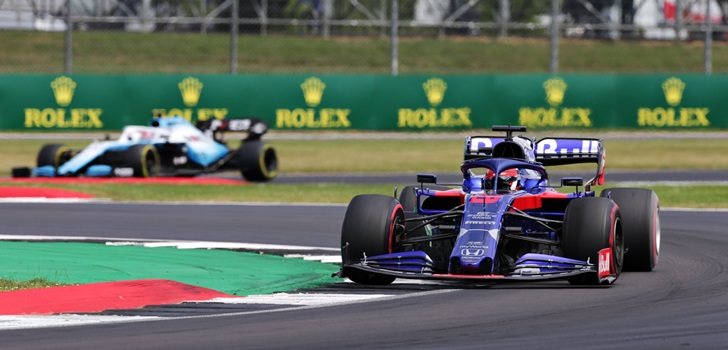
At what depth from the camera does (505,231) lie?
43.2ft

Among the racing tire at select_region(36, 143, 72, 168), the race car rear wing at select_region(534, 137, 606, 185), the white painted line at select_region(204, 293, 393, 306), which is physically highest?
the race car rear wing at select_region(534, 137, 606, 185)

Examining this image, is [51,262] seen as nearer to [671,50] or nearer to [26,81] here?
[26,81]

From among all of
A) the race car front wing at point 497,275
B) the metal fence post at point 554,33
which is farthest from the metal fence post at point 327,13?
the race car front wing at point 497,275

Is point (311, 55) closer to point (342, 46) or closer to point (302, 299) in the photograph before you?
point (342, 46)

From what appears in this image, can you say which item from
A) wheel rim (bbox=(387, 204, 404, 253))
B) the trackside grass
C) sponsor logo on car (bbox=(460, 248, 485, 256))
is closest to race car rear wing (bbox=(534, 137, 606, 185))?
wheel rim (bbox=(387, 204, 404, 253))

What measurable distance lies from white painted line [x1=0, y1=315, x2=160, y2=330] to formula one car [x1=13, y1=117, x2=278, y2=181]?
55.6 feet

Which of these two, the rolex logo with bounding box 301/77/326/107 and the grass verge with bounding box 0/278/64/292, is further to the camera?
the rolex logo with bounding box 301/77/326/107

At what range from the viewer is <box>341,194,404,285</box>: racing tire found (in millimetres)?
13203

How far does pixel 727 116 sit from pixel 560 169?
7.90 metres

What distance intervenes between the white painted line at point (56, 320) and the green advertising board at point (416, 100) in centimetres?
2666

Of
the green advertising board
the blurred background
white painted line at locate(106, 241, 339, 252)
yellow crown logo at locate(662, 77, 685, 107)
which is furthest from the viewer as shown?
the blurred background

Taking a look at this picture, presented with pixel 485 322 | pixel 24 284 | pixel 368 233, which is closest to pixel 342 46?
pixel 368 233

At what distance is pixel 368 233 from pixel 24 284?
2874 mm

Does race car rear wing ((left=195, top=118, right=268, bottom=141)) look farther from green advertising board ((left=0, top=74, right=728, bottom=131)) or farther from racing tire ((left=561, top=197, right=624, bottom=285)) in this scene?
racing tire ((left=561, top=197, right=624, bottom=285))
